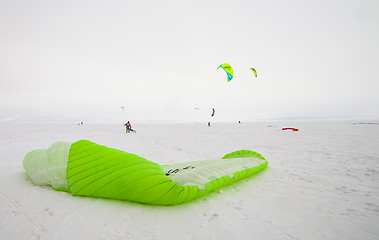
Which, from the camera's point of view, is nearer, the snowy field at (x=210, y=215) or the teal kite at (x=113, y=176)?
the snowy field at (x=210, y=215)

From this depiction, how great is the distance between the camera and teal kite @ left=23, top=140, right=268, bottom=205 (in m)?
2.03

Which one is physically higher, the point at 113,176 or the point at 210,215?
the point at 113,176

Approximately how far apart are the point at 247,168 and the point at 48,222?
304cm

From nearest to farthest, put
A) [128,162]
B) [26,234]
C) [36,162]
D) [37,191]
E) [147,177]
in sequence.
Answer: [26,234], [147,177], [128,162], [37,191], [36,162]

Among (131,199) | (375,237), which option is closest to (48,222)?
(131,199)

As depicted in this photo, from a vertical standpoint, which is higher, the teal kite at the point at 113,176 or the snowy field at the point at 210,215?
the teal kite at the point at 113,176

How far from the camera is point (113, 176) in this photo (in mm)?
2092

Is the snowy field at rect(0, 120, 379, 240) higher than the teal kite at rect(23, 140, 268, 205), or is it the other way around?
the teal kite at rect(23, 140, 268, 205)

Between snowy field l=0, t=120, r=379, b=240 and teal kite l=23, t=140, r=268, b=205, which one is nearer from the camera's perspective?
snowy field l=0, t=120, r=379, b=240

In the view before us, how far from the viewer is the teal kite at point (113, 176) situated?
2031 mm

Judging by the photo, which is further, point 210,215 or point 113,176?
point 113,176

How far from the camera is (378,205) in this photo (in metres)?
2.30

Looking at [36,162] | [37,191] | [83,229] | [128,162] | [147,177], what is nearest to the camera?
[83,229]

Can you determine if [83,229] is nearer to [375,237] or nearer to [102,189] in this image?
[102,189]
